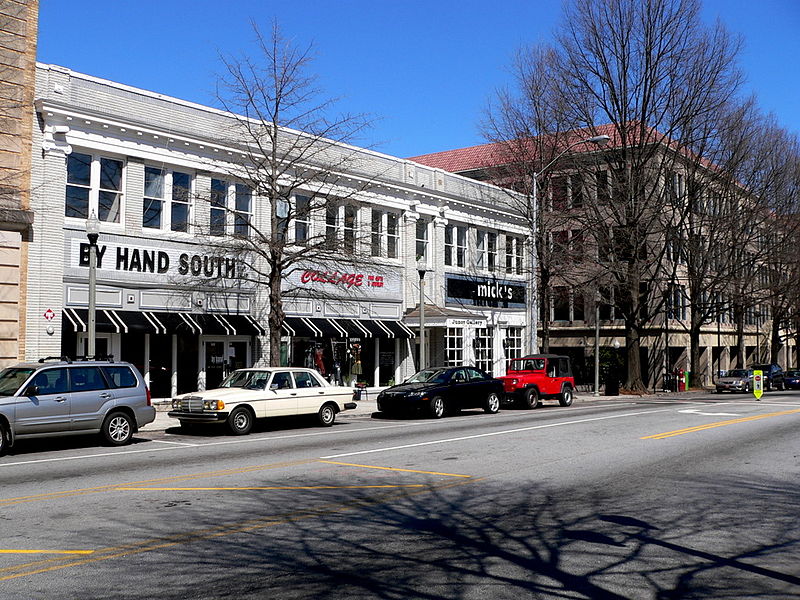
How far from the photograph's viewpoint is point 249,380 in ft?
61.9

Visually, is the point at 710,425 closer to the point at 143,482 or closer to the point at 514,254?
the point at 143,482

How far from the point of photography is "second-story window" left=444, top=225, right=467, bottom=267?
35.8 m

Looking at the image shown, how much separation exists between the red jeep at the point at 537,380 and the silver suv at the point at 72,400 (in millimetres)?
13985

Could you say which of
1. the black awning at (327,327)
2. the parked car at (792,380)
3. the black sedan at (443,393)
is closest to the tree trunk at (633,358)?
the parked car at (792,380)

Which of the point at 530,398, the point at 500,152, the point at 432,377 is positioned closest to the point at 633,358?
the point at 500,152

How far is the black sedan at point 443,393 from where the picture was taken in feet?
72.0

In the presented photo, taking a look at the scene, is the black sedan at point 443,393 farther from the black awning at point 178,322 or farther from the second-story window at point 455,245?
the second-story window at point 455,245

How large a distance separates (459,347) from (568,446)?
68.3ft

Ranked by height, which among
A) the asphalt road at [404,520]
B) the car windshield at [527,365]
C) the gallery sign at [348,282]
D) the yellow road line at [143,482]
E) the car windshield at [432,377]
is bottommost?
the asphalt road at [404,520]

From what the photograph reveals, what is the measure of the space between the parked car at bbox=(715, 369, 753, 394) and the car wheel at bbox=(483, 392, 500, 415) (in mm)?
24855

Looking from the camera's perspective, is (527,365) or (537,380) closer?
(537,380)

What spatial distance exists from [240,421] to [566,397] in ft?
47.7

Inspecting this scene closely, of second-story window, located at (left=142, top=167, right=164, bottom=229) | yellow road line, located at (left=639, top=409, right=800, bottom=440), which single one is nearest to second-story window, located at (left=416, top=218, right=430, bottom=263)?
second-story window, located at (left=142, top=167, right=164, bottom=229)

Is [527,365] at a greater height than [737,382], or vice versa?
[527,365]
